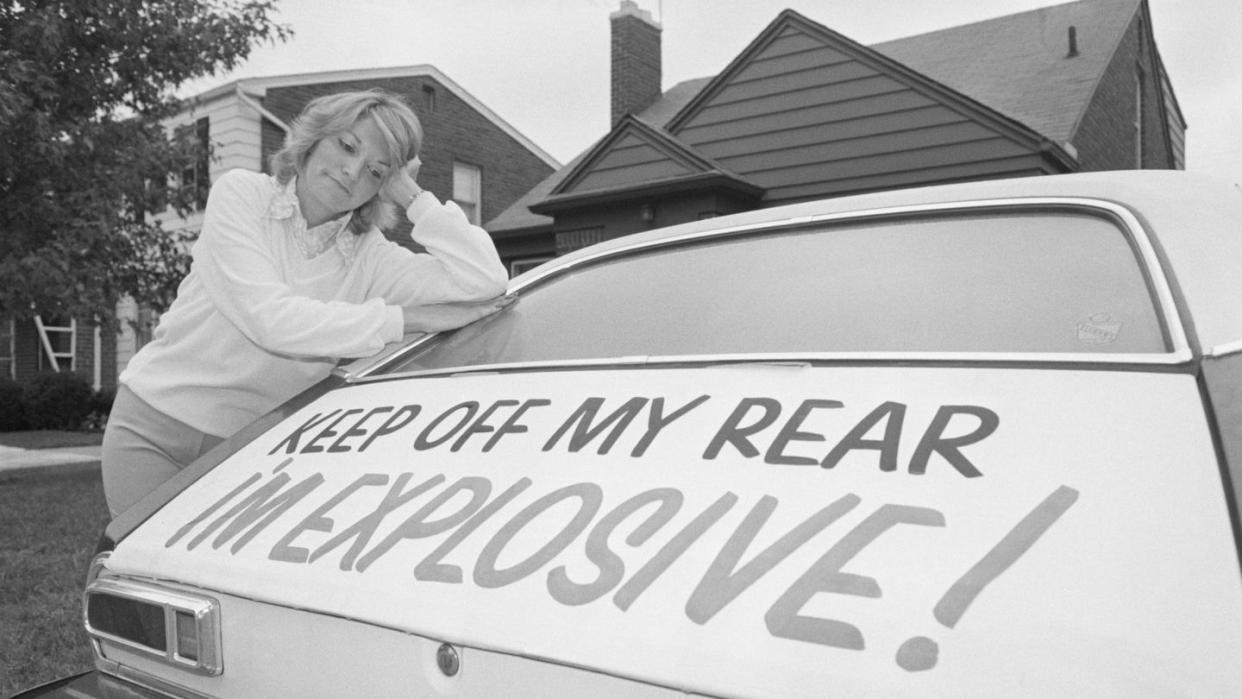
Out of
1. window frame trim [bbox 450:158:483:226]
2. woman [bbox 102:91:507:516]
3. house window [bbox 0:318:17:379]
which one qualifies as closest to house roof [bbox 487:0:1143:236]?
window frame trim [bbox 450:158:483:226]

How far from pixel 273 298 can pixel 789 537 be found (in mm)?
1390

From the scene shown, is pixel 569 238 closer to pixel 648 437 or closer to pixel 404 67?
pixel 404 67

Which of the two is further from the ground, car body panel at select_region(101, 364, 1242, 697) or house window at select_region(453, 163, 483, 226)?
house window at select_region(453, 163, 483, 226)

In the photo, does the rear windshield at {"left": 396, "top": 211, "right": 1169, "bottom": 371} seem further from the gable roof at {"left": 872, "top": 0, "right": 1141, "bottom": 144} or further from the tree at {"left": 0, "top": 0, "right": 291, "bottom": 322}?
the gable roof at {"left": 872, "top": 0, "right": 1141, "bottom": 144}

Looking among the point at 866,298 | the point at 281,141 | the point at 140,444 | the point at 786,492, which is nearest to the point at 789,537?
the point at 786,492

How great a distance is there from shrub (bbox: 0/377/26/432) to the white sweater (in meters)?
17.9

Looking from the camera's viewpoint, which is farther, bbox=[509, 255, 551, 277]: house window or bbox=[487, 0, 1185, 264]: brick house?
bbox=[509, 255, 551, 277]: house window

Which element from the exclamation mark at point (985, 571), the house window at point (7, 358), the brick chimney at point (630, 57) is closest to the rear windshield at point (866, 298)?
the exclamation mark at point (985, 571)

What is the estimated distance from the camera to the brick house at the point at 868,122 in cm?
1071

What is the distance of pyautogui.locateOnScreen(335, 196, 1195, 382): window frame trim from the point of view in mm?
1285

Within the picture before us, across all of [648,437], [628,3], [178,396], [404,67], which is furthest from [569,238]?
[648,437]

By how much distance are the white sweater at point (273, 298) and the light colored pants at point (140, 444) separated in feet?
0.13

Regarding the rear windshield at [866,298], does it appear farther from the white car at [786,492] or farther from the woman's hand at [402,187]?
the woman's hand at [402,187]

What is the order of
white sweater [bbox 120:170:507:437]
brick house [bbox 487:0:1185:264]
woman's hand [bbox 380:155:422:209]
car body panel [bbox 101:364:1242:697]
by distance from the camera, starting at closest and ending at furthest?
car body panel [bbox 101:364:1242:697] → white sweater [bbox 120:170:507:437] → woman's hand [bbox 380:155:422:209] → brick house [bbox 487:0:1185:264]
